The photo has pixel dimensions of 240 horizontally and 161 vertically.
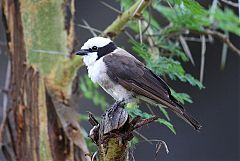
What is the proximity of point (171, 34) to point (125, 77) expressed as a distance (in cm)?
66

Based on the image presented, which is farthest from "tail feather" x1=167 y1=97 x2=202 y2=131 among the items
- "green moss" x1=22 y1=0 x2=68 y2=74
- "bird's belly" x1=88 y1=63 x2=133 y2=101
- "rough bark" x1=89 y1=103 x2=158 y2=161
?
"green moss" x1=22 y1=0 x2=68 y2=74

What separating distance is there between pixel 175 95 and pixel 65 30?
30.0 inches

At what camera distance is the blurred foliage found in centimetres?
280

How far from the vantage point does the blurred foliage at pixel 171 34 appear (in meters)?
2.80

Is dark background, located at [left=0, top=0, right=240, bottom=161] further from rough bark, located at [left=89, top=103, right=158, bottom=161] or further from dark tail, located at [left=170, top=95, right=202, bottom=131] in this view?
rough bark, located at [left=89, top=103, right=158, bottom=161]

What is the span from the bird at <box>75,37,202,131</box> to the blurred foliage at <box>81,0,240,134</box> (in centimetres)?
7

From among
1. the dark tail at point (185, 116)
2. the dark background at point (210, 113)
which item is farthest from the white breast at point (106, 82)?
the dark background at point (210, 113)

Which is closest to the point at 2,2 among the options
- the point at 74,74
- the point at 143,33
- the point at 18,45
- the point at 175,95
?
the point at 18,45

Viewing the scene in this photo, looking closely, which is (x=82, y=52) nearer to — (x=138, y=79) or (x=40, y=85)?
(x=138, y=79)

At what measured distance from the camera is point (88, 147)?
3557mm

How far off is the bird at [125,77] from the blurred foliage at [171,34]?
0.22 feet

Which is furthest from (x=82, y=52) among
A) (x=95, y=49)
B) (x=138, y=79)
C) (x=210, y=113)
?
(x=210, y=113)

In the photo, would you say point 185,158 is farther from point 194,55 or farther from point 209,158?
point 194,55

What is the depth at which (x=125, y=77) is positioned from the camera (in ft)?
9.17
